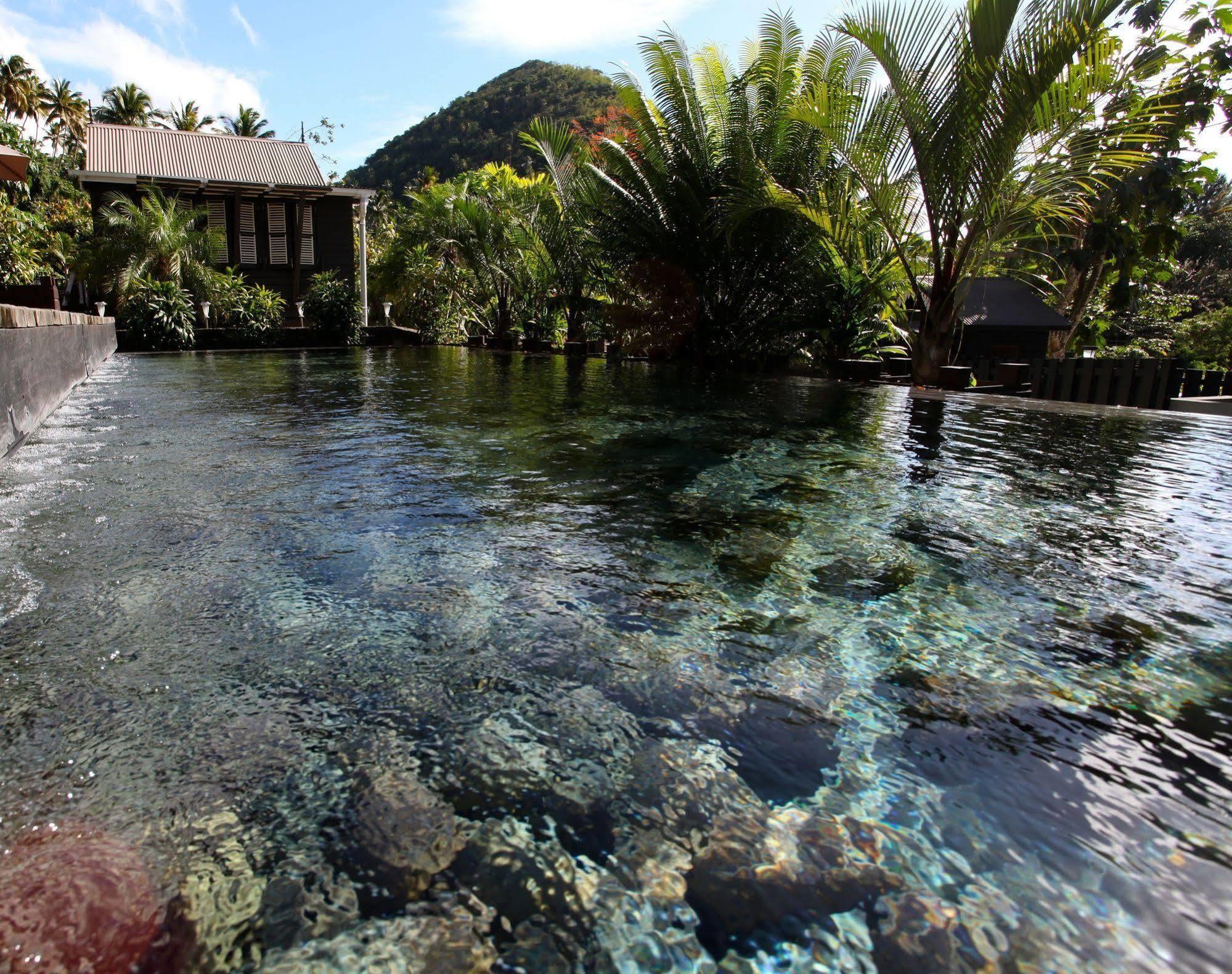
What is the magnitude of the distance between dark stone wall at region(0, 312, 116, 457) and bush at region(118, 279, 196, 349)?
388 inches

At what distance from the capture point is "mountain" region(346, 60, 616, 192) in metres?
52.4

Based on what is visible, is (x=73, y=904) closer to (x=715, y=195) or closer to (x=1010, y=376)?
(x=1010, y=376)

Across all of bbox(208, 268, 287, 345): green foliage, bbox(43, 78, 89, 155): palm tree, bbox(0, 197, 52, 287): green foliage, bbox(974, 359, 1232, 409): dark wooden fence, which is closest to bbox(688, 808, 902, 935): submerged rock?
bbox(974, 359, 1232, 409): dark wooden fence

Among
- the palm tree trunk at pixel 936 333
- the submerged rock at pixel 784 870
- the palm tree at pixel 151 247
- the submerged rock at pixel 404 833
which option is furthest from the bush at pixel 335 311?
the submerged rock at pixel 784 870

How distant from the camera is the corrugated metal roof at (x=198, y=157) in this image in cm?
2237

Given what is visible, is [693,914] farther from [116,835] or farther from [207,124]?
[207,124]

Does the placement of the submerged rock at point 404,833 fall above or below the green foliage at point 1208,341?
below

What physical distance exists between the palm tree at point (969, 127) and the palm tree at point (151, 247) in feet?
53.0

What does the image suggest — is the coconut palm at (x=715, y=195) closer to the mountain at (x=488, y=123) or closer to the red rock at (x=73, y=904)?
the red rock at (x=73, y=904)

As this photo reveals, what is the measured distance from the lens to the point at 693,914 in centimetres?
117

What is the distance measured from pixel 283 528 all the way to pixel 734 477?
7.69 feet

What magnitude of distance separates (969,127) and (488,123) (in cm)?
5525

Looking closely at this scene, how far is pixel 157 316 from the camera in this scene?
17.2 metres

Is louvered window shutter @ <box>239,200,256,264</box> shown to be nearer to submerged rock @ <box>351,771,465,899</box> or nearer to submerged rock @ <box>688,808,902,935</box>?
submerged rock @ <box>351,771,465,899</box>
